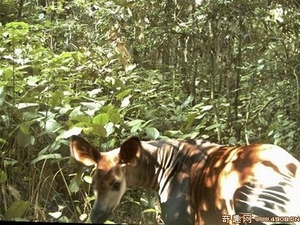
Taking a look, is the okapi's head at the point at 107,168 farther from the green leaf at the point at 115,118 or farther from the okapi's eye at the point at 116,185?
the green leaf at the point at 115,118

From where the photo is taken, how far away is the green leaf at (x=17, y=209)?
1610 mm

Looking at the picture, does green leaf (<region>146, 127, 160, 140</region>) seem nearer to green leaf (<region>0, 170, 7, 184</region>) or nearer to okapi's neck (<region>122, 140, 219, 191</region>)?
okapi's neck (<region>122, 140, 219, 191</region>)

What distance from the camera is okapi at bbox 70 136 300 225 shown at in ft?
4.37

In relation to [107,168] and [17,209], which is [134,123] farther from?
[17,209]

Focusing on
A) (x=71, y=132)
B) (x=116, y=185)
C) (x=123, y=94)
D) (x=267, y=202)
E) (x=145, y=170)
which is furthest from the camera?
(x=123, y=94)

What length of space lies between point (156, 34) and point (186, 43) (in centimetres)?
11

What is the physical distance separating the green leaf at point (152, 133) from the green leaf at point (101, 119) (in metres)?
0.13

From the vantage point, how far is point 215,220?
1.44m

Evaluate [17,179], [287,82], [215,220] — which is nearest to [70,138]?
[17,179]

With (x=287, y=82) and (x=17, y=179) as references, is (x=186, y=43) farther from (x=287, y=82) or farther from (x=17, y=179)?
(x=17, y=179)

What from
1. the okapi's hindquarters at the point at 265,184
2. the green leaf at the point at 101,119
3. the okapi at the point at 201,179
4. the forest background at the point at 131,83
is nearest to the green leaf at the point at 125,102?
the forest background at the point at 131,83

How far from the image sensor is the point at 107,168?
1.47 metres

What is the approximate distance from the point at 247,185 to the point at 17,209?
2.24ft

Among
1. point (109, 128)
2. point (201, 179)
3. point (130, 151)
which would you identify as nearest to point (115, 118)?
point (109, 128)
